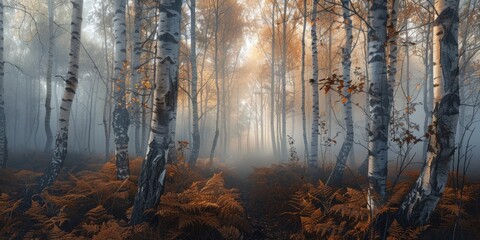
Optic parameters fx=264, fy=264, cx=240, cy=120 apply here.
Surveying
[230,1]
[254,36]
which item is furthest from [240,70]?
[230,1]

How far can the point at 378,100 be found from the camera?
442cm

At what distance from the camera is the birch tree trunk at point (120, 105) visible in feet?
22.9

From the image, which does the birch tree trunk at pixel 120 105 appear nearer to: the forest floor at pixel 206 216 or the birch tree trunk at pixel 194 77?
the forest floor at pixel 206 216

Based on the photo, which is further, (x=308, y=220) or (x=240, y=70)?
(x=240, y=70)

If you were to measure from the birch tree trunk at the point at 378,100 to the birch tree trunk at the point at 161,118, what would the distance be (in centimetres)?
329

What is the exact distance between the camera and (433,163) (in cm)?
415

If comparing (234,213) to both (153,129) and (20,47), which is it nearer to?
(153,129)

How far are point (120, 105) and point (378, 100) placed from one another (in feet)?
21.6

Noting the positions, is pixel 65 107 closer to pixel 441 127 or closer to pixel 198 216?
pixel 198 216

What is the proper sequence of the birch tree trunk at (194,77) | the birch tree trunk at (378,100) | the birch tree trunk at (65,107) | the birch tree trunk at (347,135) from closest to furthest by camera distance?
1. the birch tree trunk at (378,100)
2. the birch tree trunk at (65,107)
3. the birch tree trunk at (347,135)
4. the birch tree trunk at (194,77)

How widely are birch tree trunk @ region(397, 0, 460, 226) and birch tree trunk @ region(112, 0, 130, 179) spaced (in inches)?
250

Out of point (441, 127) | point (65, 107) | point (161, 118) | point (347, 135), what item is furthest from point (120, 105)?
point (441, 127)

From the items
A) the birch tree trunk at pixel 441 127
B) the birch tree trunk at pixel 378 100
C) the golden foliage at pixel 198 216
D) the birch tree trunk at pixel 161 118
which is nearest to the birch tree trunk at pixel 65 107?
the birch tree trunk at pixel 161 118

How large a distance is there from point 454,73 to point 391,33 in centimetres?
118
